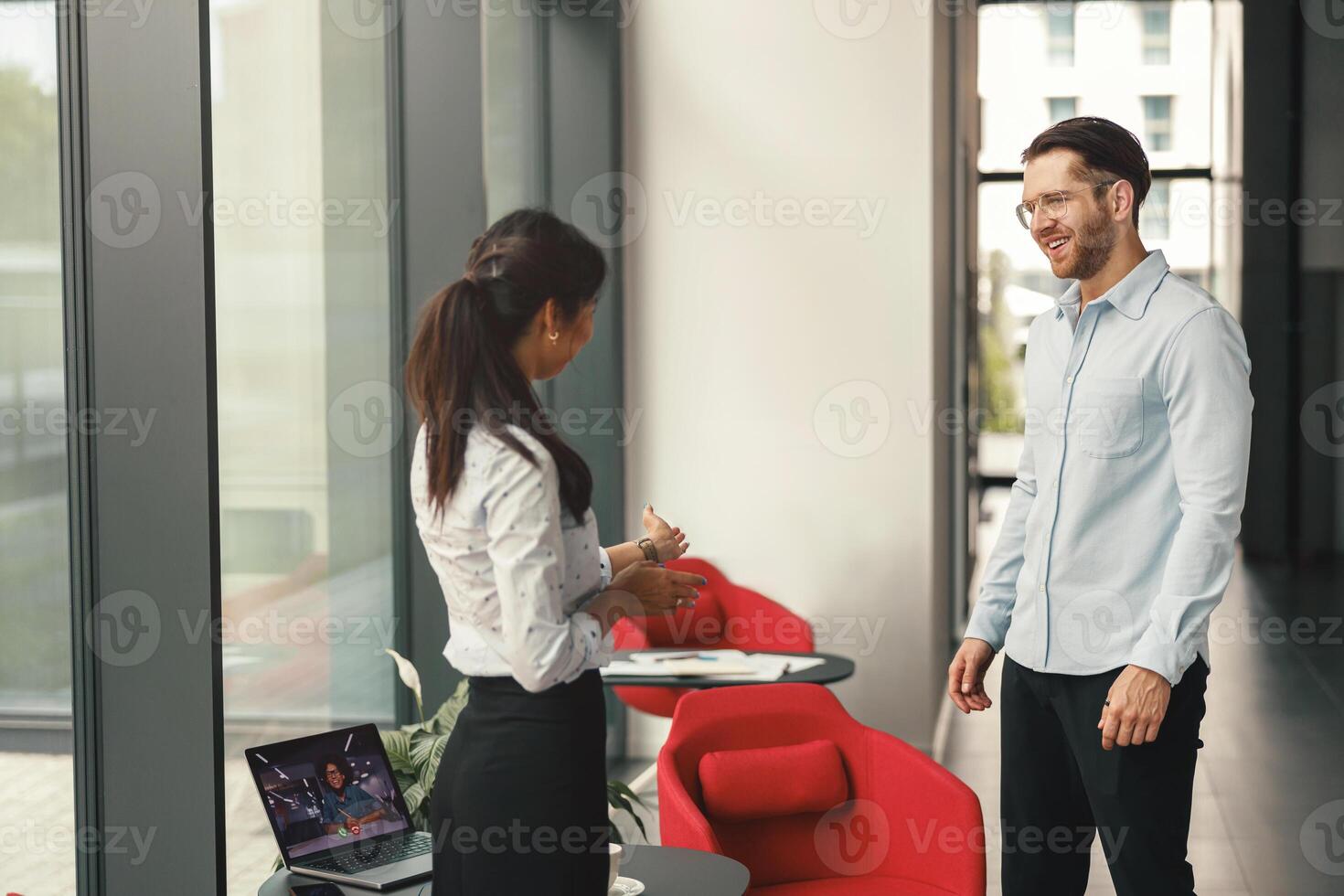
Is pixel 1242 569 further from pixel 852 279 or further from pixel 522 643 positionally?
pixel 522 643

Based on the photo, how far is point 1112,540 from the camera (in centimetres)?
224

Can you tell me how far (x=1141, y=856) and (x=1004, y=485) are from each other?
12.0 meters

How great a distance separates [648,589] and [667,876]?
0.67 metres

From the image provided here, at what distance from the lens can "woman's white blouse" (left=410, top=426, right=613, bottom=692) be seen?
171 centimetres

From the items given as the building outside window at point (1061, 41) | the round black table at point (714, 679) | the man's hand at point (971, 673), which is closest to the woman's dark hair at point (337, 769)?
the man's hand at point (971, 673)

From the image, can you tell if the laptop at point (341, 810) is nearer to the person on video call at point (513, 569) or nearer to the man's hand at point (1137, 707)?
the person on video call at point (513, 569)

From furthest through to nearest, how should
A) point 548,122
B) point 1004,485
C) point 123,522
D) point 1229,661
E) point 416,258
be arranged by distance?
point 1004,485
point 1229,661
point 548,122
point 416,258
point 123,522

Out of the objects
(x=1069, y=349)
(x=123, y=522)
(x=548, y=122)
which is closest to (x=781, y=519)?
(x=548, y=122)

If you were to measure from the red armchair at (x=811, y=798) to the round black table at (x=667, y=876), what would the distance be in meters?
0.31

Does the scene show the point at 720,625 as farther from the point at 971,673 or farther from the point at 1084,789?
the point at 1084,789

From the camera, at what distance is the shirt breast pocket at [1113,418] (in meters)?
2.20

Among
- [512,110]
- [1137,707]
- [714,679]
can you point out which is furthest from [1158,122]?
[1137,707]

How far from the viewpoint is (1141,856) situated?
2.14 m

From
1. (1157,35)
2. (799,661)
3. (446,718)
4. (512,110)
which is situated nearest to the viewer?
(446,718)
